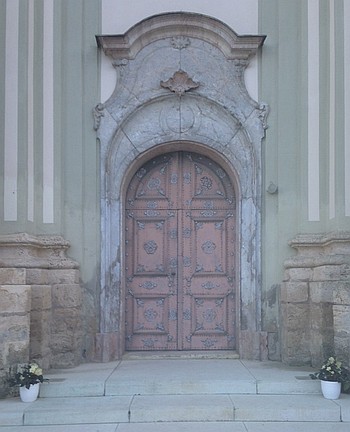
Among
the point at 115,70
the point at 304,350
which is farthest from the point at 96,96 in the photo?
the point at 304,350

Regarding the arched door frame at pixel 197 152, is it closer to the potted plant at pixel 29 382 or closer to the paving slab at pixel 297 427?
the potted plant at pixel 29 382

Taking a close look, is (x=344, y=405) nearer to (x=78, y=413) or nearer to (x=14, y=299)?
(x=78, y=413)

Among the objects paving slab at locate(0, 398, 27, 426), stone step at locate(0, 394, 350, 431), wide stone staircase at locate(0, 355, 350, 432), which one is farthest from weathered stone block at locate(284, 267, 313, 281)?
paving slab at locate(0, 398, 27, 426)

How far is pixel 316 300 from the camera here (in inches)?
339

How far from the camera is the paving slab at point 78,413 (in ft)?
23.0

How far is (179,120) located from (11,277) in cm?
308

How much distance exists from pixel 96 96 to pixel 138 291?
2.62m

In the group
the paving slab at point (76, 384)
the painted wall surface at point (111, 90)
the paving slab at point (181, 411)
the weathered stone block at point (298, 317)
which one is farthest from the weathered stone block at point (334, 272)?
the paving slab at point (76, 384)

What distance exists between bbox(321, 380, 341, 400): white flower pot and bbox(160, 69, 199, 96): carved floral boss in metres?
4.09

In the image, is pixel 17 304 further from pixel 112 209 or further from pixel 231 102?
pixel 231 102

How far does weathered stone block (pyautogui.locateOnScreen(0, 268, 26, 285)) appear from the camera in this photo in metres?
7.81

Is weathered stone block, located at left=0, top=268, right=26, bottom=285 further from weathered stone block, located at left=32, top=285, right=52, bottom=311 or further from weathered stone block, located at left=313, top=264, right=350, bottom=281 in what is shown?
weathered stone block, located at left=313, top=264, right=350, bottom=281

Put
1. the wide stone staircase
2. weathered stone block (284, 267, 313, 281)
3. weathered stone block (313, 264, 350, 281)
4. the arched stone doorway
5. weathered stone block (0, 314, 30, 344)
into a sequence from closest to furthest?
the wide stone staircase → weathered stone block (0, 314, 30, 344) → weathered stone block (313, 264, 350, 281) → weathered stone block (284, 267, 313, 281) → the arched stone doorway

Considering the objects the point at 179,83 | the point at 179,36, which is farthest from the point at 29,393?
the point at 179,36
